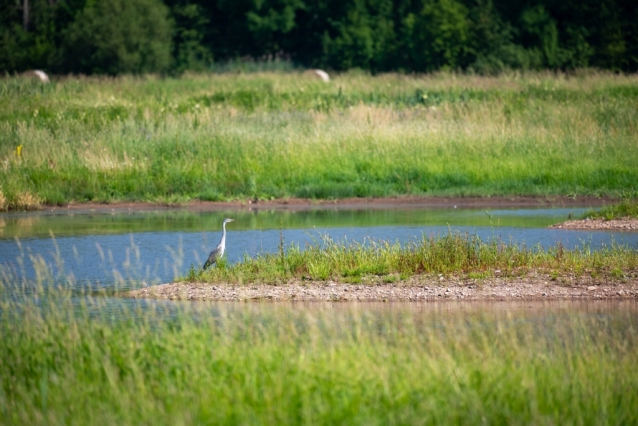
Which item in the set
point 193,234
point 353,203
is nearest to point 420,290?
point 193,234

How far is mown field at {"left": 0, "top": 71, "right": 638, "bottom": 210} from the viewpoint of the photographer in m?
26.0

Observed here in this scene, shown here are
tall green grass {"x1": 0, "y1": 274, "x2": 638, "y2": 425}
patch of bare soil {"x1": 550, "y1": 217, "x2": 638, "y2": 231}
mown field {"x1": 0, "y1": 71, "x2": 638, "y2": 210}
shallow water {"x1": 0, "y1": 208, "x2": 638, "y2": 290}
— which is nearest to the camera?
tall green grass {"x1": 0, "y1": 274, "x2": 638, "y2": 425}

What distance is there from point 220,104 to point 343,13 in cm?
3377

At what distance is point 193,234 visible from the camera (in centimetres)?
2053

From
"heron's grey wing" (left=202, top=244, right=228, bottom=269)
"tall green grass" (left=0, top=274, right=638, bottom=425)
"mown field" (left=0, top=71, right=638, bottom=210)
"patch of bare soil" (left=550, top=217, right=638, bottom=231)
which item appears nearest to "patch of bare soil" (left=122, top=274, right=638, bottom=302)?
"heron's grey wing" (left=202, top=244, right=228, bottom=269)

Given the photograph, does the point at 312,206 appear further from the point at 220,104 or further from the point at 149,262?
the point at 220,104

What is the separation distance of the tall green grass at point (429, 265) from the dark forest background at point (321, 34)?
38560 mm

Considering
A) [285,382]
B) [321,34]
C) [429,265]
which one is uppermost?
[321,34]

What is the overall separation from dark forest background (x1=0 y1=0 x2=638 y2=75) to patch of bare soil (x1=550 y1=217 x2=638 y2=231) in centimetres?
3319

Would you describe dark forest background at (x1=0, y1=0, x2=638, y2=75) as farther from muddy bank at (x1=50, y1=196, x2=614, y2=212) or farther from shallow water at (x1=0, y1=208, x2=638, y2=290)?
shallow water at (x1=0, y1=208, x2=638, y2=290)

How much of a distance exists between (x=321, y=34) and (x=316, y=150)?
42.2 metres

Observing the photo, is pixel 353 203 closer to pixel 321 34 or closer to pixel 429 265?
pixel 429 265

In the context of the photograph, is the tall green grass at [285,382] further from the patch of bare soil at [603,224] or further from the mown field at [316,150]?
the mown field at [316,150]

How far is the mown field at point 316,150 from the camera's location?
26.0 m
